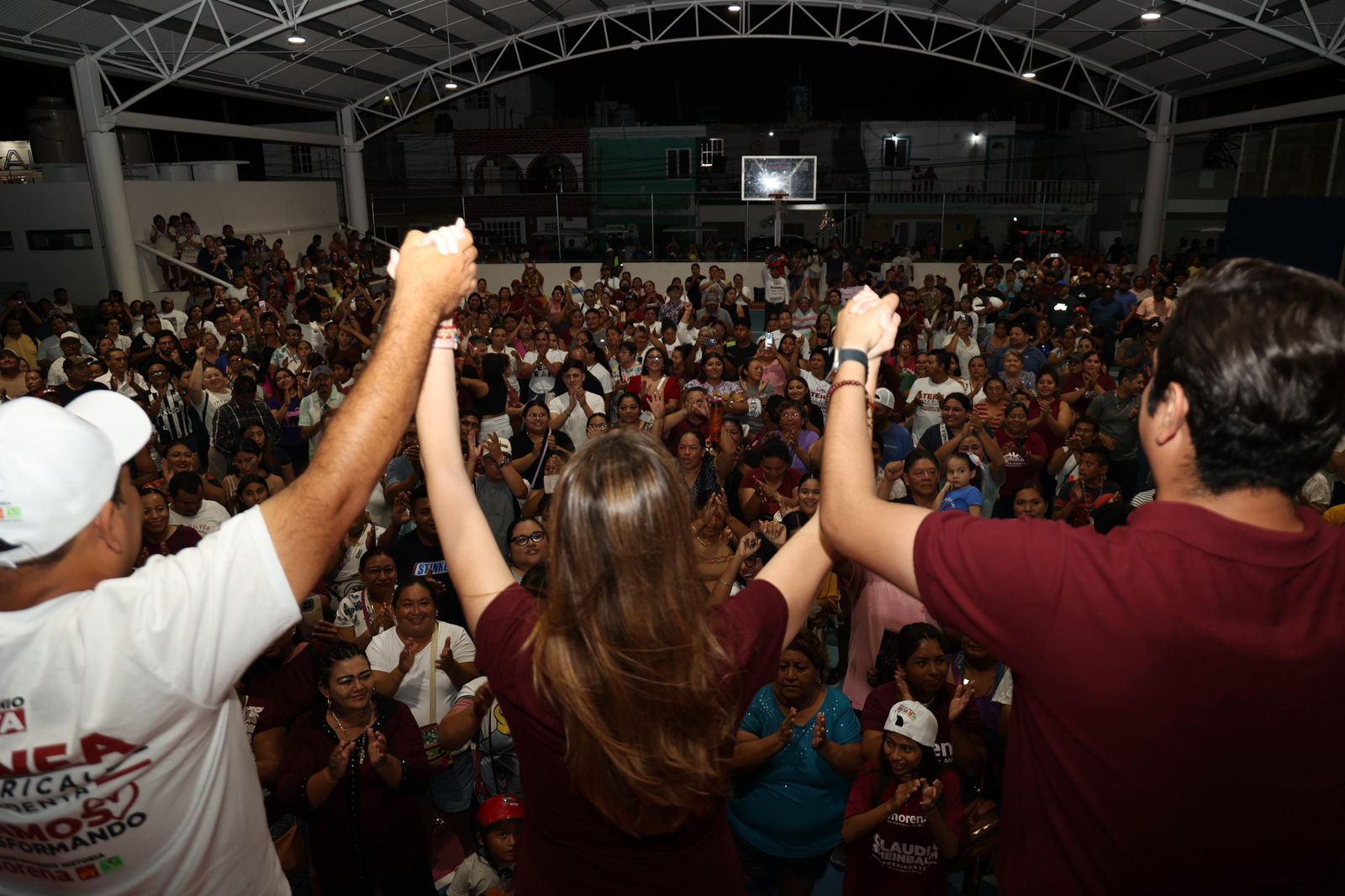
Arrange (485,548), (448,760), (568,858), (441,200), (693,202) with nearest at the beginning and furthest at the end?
(568,858), (485,548), (448,760), (693,202), (441,200)

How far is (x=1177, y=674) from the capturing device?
3.38ft

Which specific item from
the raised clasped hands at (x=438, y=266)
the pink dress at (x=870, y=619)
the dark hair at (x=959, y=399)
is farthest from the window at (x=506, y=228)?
the raised clasped hands at (x=438, y=266)

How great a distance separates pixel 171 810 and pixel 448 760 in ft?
7.58

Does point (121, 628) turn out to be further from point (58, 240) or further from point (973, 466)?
point (58, 240)

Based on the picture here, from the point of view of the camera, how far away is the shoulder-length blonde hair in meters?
1.20

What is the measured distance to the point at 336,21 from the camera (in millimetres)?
14289

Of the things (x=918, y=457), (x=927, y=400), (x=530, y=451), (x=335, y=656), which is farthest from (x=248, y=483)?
(x=927, y=400)

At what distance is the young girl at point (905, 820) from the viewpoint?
9.37ft

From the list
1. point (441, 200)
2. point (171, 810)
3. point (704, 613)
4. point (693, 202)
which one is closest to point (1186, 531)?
point (704, 613)

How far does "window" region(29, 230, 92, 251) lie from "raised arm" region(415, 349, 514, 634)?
1561cm

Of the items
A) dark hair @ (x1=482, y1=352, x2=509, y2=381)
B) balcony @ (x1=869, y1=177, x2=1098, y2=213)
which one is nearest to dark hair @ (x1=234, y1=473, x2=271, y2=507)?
dark hair @ (x1=482, y1=352, x2=509, y2=381)

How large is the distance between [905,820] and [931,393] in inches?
188

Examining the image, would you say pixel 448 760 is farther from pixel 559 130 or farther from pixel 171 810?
pixel 559 130

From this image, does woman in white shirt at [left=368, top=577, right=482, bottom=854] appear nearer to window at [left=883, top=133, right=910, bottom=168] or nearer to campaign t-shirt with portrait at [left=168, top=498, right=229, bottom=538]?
campaign t-shirt with portrait at [left=168, top=498, right=229, bottom=538]
